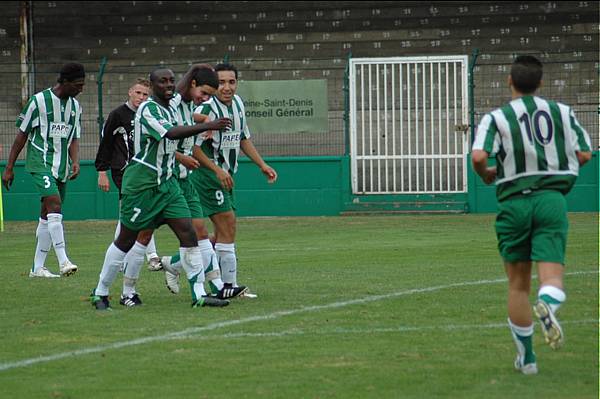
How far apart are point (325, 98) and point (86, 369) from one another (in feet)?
55.9

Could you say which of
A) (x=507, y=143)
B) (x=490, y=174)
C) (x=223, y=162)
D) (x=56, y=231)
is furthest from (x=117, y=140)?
(x=507, y=143)

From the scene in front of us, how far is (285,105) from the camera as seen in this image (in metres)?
24.1

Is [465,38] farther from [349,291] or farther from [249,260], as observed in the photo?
[349,291]

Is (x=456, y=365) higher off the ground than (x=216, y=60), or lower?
lower

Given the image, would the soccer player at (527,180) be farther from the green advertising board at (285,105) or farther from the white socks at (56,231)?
the green advertising board at (285,105)

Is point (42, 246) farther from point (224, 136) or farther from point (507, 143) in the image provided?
point (507, 143)

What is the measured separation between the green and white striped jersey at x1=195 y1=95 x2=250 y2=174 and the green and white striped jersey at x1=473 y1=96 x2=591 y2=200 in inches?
153

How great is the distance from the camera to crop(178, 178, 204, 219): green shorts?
10219 mm

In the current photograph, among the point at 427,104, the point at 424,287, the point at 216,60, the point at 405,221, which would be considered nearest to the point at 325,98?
the point at 427,104

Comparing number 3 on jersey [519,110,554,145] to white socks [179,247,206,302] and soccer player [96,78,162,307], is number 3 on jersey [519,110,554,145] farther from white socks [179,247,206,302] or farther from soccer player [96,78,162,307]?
soccer player [96,78,162,307]

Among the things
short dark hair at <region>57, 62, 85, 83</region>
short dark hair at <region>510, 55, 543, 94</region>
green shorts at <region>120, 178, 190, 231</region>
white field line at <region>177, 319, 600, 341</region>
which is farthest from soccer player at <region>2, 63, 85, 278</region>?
short dark hair at <region>510, 55, 543, 94</region>

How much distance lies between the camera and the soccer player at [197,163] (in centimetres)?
978

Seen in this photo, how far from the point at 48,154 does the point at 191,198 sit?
3300 mm

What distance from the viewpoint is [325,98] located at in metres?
23.9
